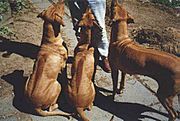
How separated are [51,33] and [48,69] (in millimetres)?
662

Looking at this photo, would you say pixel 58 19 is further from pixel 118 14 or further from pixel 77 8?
pixel 77 8

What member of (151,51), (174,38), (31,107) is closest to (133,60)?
(151,51)

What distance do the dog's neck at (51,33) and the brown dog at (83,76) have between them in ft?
1.33

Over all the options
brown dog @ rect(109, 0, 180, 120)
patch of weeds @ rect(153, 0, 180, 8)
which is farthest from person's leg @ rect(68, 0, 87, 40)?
patch of weeds @ rect(153, 0, 180, 8)

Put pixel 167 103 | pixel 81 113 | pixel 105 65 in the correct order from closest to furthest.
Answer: pixel 167 103 < pixel 81 113 < pixel 105 65

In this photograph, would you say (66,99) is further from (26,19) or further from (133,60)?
(26,19)

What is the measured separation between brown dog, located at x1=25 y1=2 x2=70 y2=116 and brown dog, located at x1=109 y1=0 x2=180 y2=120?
846 mm

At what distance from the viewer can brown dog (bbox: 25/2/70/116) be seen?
17.9 ft

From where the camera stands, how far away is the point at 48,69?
18.1ft

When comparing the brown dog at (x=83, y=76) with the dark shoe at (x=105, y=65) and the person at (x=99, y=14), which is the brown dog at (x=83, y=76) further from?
the dark shoe at (x=105, y=65)

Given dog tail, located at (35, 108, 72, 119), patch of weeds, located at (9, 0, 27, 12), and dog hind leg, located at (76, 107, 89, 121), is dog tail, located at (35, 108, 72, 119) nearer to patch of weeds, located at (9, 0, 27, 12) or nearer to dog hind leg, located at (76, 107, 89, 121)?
dog hind leg, located at (76, 107, 89, 121)

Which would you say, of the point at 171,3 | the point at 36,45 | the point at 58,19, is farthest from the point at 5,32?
the point at 171,3

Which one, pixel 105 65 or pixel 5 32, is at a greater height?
pixel 5 32

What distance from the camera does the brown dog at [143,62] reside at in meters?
5.05
